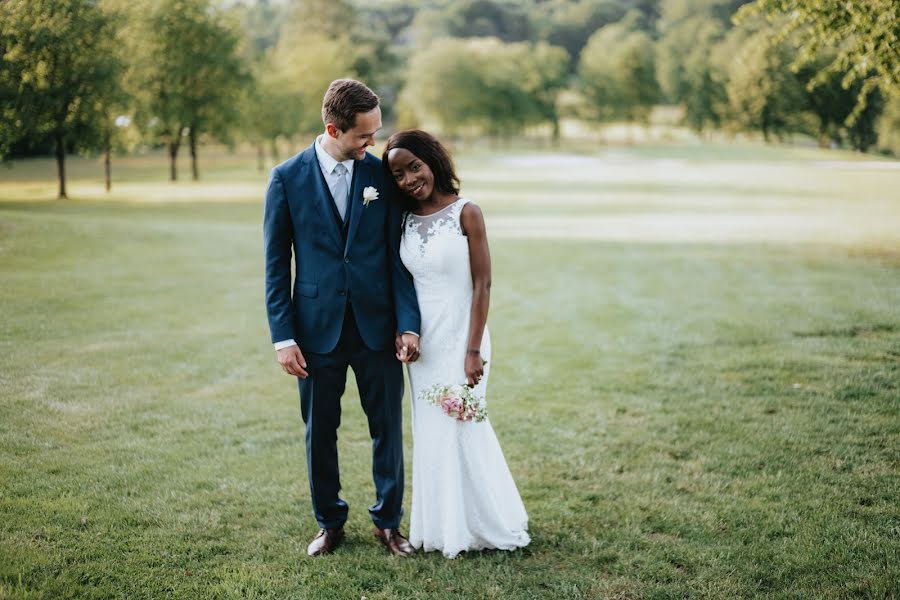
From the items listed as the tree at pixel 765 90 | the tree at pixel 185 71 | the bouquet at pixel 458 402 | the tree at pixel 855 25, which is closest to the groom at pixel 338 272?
the bouquet at pixel 458 402

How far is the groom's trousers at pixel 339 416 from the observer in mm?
4148

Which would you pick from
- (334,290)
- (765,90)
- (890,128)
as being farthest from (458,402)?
(890,128)

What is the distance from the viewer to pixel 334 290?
402 centimetres

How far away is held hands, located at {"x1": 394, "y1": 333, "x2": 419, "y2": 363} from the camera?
405cm

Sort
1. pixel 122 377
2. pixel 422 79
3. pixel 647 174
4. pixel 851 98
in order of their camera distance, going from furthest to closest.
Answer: pixel 422 79, pixel 851 98, pixel 647 174, pixel 122 377

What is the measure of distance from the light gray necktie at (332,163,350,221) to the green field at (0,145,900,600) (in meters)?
2.11

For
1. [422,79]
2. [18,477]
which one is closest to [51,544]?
[18,477]

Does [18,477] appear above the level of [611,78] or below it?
below

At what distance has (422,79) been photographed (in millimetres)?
71312

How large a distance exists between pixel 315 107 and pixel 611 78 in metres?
39.0

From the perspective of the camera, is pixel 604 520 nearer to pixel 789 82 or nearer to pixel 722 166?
pixel 722 166

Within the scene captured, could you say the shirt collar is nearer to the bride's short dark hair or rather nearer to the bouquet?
the bride's short dark hair

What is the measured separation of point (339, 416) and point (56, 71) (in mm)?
26768

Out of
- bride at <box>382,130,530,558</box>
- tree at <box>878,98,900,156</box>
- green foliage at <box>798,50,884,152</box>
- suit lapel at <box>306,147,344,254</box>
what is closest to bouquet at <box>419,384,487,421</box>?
bride at <box>382,130,530,558</box>
